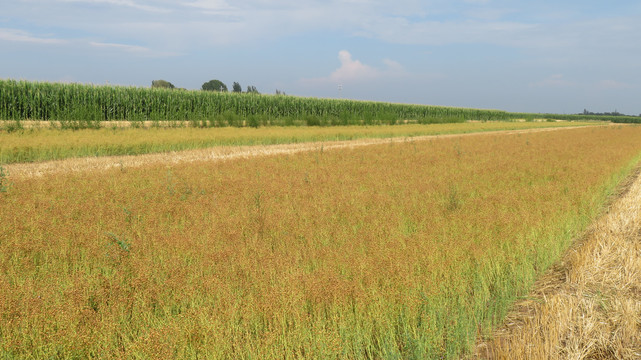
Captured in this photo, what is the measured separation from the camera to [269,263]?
4027mm

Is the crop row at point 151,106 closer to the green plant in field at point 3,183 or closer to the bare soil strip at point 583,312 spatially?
the green plant in field at point 3,183

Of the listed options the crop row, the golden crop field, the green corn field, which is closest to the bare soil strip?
the golden crop field

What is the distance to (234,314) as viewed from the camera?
304 centimetres

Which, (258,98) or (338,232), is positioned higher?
(258,98)

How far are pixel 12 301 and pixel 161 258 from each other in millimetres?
1346

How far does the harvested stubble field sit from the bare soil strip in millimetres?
191

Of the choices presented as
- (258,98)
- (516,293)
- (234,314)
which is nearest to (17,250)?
(234,314)

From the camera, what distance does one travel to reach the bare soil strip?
2.89 meters

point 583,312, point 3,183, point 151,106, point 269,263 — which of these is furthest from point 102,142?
point 151,106

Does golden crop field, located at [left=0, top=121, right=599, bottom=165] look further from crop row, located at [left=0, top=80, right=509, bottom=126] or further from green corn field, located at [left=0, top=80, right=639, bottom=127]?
crop row, located at [left=0, top=80, right=509, bottom=126]

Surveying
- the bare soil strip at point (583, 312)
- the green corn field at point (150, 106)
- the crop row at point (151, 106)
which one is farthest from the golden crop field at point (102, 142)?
the bare soil strip at point (583, 312)

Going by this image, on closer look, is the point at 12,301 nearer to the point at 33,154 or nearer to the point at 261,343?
the point at 261,343

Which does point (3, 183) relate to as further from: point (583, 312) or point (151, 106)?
point (151, 106)

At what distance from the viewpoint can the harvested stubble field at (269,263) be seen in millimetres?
2859
